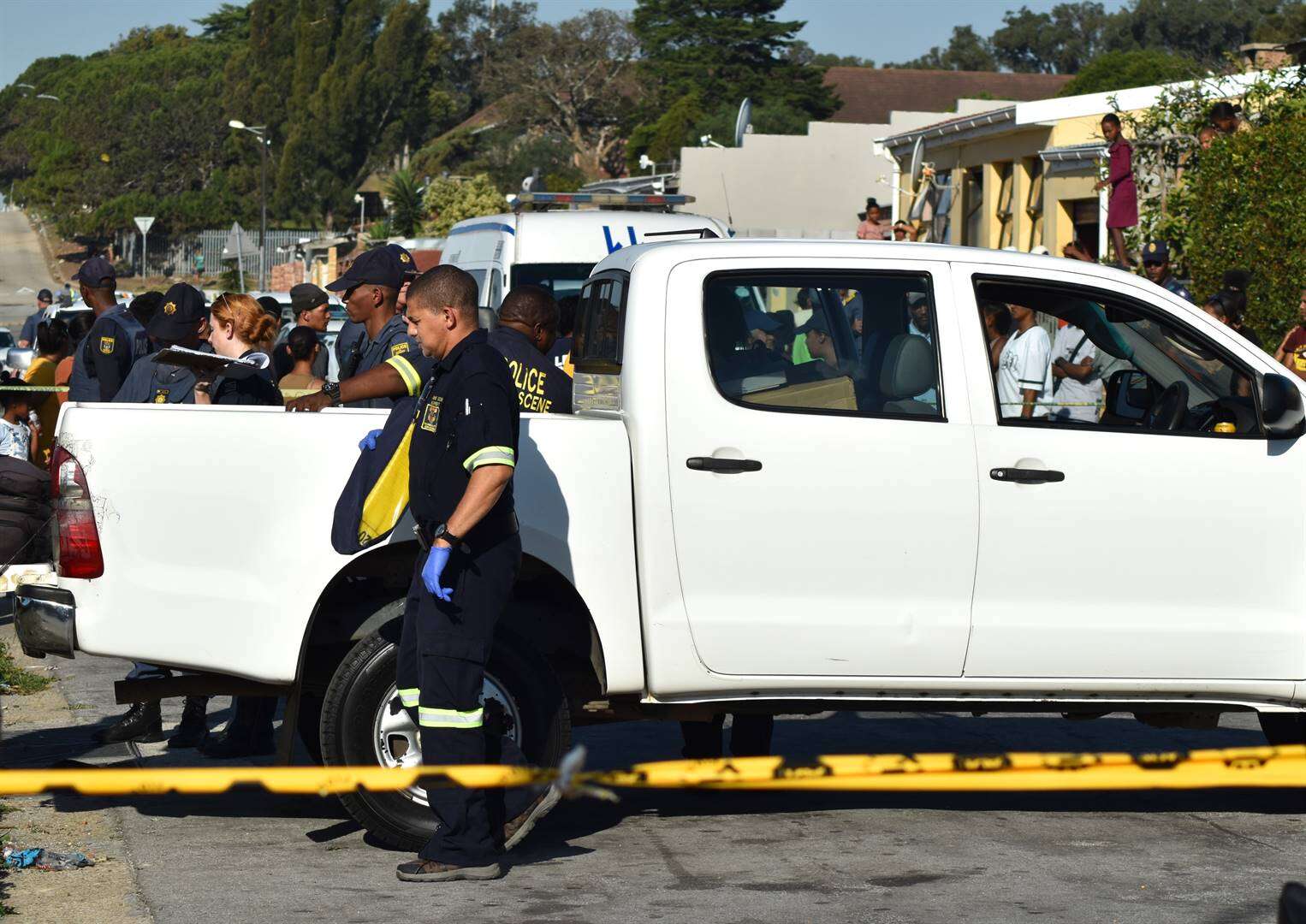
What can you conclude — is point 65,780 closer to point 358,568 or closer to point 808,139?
point 358,568

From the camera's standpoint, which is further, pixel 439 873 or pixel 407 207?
pixel 407 207

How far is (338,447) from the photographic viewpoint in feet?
18.6

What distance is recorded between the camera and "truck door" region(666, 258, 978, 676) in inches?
225

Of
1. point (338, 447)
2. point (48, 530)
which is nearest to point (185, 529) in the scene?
point (338, 447)

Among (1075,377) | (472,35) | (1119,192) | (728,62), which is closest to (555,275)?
(1119,192)

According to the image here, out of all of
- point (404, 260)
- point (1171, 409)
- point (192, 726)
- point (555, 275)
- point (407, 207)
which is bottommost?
point (192, 726)

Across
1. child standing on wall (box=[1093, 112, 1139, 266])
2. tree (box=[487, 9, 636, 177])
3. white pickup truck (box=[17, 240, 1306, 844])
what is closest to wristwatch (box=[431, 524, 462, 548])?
white pickup truck (box=[17, 240, 1306, 844])

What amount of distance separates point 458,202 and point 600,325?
60.0 metres

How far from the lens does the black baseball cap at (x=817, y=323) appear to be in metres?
5.98

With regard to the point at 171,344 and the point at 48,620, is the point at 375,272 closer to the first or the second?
the point at 171,344

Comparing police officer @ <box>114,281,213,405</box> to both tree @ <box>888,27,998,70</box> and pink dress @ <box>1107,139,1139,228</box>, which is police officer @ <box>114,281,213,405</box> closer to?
pink dress @ <box>1107,139,1139,228</box>

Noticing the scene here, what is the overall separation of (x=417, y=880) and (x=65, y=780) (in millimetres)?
1758

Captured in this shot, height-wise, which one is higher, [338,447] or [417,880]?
[338,447]

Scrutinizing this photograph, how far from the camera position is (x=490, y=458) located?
5.23m
